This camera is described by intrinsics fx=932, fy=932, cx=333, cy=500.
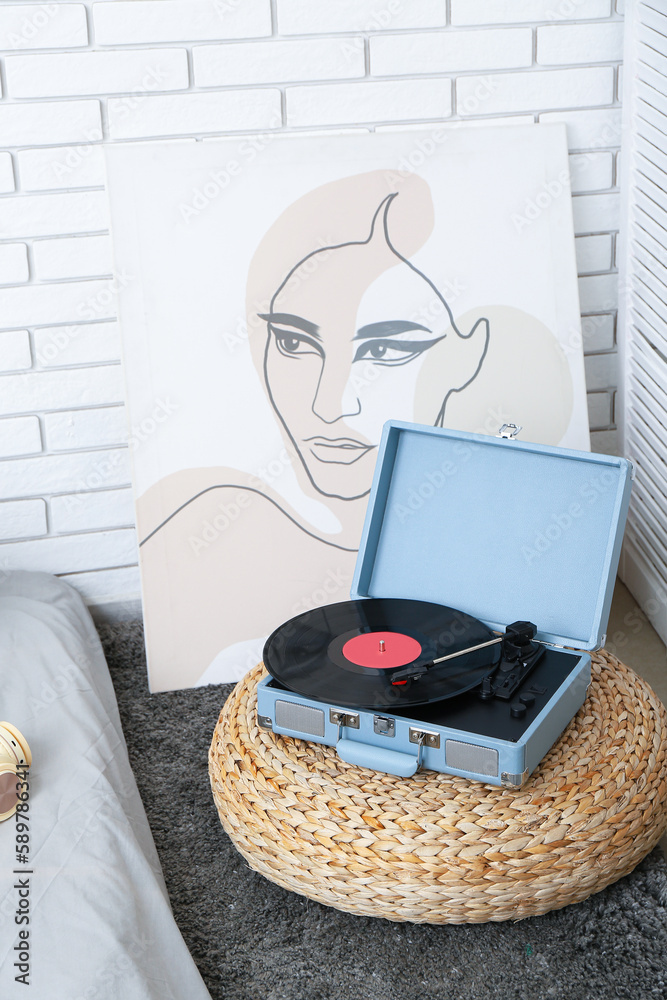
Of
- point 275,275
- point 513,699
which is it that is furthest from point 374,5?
point 513,699

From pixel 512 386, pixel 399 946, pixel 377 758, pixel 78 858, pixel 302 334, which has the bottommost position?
pixel 399 946

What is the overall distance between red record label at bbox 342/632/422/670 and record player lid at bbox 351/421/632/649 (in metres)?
0.14

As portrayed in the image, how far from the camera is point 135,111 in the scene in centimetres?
162

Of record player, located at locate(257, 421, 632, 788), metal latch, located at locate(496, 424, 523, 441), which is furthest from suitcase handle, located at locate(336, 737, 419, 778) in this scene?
metal latch, located at locate(496, 424, 523, 441)

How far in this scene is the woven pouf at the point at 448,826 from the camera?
1024 mm

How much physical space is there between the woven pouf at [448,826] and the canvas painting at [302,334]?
0.53 metres

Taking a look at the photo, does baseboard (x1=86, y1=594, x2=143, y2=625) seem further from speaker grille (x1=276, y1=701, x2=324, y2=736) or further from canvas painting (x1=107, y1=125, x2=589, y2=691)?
speaker grille (x1=276, y1=701, x2=324, y2=736)

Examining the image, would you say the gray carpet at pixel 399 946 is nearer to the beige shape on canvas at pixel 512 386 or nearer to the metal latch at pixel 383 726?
the metal latch at pixel 383 726

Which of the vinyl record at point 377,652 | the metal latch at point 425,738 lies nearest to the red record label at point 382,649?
the vinyl record at point 377,652

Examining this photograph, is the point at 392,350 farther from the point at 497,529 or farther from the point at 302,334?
the point at 497,529

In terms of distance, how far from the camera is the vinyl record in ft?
3.62

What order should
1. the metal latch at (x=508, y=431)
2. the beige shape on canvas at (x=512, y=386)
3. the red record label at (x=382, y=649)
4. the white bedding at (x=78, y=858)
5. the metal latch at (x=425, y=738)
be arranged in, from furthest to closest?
the beige shape on canvas at (x=512, y=386) → the metal latch at (x=508, y=431) → the red record label at (x=382, y=649) → the metal latch at (x=425, y=738) → the white bedding at (x=78, y=858)

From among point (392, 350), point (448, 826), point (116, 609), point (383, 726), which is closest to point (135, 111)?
point (392, 350)

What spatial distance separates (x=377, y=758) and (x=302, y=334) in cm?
84
